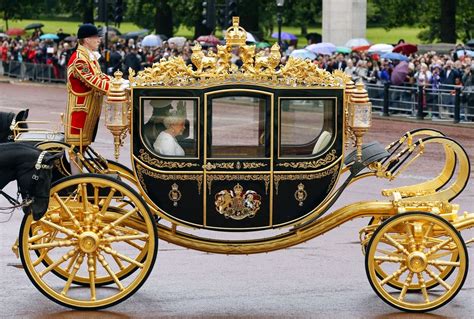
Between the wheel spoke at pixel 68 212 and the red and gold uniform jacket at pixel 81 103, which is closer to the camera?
the wheel spoke at pixel 68 212

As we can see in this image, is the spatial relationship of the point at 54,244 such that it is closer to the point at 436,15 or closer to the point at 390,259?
the point at 390,259

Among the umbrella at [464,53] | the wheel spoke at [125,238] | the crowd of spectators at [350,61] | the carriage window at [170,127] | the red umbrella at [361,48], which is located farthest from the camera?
the red umbrella at [361,48]

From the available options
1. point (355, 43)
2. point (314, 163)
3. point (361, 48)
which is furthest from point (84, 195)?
point (355, 43)

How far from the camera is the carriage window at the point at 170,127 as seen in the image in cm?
1026

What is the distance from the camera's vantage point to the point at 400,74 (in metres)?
28.9

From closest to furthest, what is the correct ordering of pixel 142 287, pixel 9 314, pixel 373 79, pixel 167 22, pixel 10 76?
pixel 9 314 < pixel 142 287 < pixel 373 79 < pixel 10 76 < pixel 167 22

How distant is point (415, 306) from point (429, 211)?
876mm

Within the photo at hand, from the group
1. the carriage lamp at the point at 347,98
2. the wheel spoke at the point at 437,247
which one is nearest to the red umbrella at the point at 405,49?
the carriage lamp at the point at 347,98

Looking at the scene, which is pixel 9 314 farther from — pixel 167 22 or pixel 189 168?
pixel 167 22

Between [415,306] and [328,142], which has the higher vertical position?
[328,142]

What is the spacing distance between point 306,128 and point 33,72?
32.0 m

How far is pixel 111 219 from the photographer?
10039mm

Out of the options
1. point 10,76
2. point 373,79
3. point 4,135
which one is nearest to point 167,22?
point 10,76

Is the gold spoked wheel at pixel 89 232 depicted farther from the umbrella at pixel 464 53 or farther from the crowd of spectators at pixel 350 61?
the umbrella at pixel 464 53
